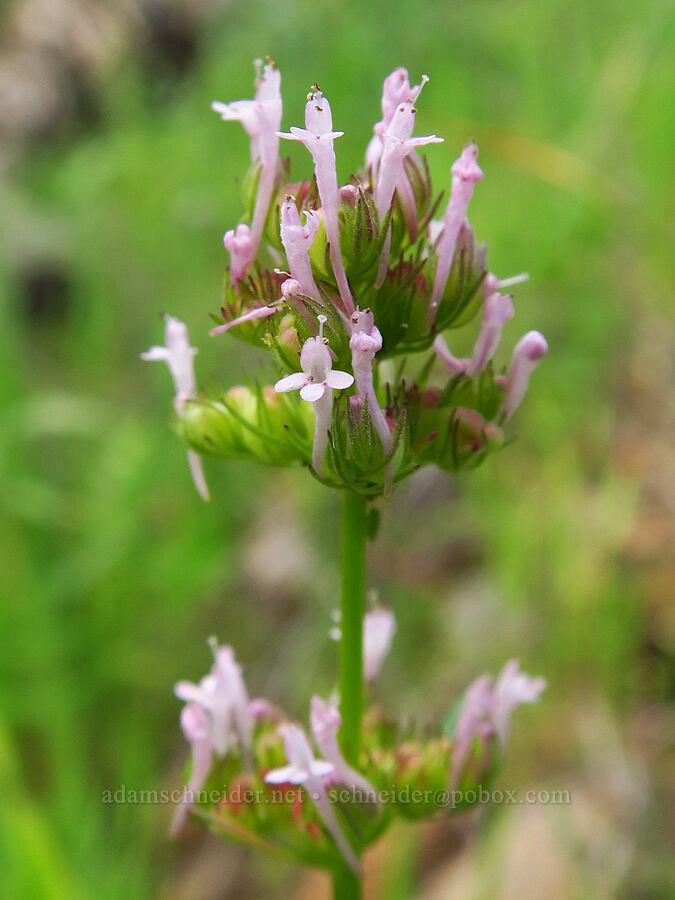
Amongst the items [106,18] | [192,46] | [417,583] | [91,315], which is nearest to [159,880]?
[417,583]

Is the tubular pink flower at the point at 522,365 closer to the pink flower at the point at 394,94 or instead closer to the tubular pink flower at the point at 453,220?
the tubular pink flower at the point at 453,220

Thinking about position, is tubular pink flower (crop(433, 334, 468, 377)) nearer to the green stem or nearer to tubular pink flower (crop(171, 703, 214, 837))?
the green stem

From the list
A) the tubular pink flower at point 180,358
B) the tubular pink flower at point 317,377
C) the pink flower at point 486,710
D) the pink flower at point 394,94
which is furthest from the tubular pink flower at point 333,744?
the pink flower at point 394,94

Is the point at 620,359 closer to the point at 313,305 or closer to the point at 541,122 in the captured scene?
the point at 541,122

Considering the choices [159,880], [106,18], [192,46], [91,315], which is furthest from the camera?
[192,46]

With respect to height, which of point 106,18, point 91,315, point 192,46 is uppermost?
point 192,46

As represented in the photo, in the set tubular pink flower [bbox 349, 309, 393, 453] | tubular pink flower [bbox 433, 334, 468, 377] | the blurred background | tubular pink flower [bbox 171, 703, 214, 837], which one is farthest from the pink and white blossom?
tubular pink flower [bbox 171, 703, 214, 837]
